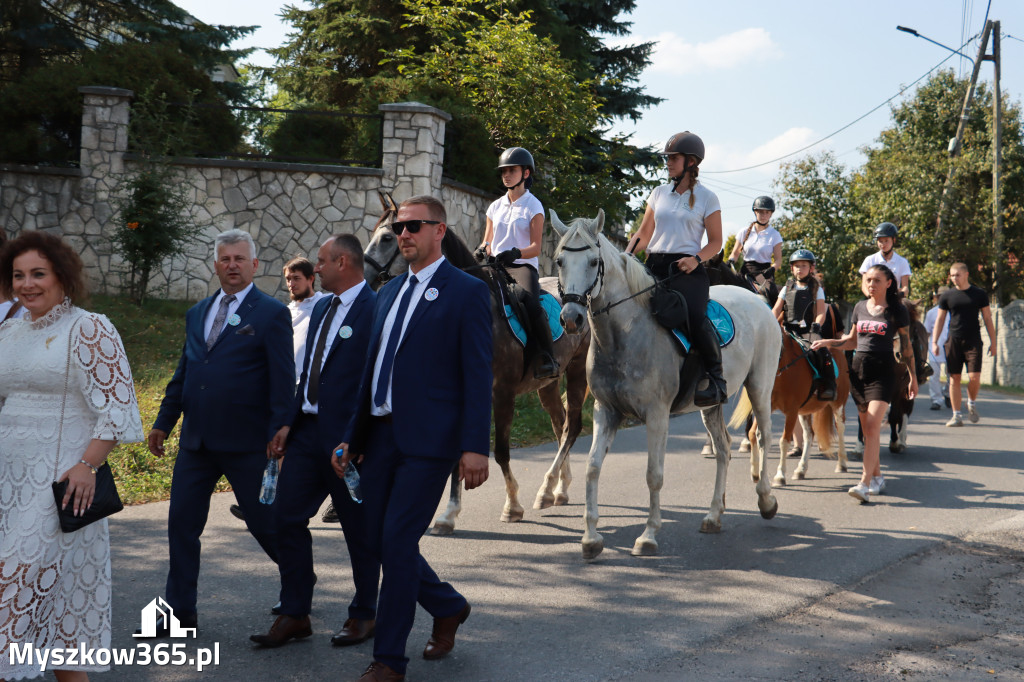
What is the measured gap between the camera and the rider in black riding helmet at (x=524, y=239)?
26.3ft

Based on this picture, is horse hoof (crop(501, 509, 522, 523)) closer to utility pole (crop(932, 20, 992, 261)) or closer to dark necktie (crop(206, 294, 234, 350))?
dark necktie (crop(206, 294, 234, 350))

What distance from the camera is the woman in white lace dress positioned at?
372 centimetres

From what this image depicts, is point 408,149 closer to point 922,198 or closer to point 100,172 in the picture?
point 100,172

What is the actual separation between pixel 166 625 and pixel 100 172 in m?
12.8

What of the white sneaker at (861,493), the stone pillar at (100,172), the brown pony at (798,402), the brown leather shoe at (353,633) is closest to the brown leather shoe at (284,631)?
the brown leather shoe at (353,633)

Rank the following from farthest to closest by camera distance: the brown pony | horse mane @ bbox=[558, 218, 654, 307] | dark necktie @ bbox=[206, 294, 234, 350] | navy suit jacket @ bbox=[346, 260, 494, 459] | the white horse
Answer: the brown pony → horse mane @ bbox=[558, 218, 654, 307] → the white horse → dark necktie @ bbox=[206, 294, 234, 350] → navy suit jacket @ bbox=[346, 260, 494, 459]

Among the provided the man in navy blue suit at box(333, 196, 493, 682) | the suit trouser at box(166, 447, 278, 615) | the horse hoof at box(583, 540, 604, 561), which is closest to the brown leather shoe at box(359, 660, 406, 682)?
the man in navy blue suit at box(333, 196, 493, 682)

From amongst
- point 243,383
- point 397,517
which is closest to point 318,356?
point 243,383

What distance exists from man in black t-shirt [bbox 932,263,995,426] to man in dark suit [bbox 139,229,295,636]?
12029mm

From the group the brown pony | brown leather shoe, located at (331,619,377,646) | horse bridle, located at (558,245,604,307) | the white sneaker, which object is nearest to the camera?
brown leather shoe, located at (331,619,377,646)

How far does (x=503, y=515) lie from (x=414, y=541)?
362 centimetres

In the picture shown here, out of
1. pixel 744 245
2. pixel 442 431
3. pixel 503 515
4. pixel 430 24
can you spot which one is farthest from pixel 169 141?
pixel 442 431

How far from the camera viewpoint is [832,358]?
10055mm

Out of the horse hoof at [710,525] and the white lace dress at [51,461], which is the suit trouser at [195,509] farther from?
the horse hoof at [710,525]
